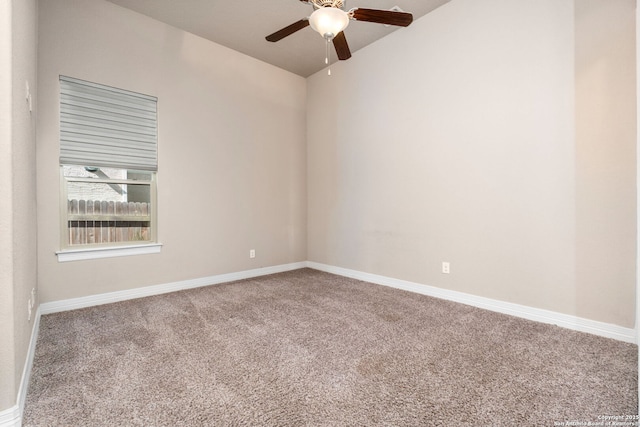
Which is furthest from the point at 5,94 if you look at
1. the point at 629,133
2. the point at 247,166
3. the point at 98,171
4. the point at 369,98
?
the point at 629,133

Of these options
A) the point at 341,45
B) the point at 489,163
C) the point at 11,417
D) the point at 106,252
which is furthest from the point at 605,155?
the point at 106,252

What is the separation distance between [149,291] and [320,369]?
97.1 inches

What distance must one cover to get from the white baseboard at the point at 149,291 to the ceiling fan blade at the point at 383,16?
3289 mm

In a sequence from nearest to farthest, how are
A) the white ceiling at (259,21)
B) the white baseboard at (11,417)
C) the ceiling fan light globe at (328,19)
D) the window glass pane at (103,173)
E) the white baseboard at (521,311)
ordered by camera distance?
1. the white baseboard at (11,417)
2. the ceiling fan light globe at (328,19)
3. the white baseboard at (521,311)
4. the window glass pane at (103,173)
5. the white ceiling at (259,21)

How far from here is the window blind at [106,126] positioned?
2891 millimetres

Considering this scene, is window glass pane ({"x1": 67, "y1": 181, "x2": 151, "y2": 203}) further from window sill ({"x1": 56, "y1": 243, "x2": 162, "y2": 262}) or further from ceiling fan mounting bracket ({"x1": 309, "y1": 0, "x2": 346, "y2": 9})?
ceiling fan mounting bracket ({"x1": 309, "y1": 0, "x2": 346, "y2": 9})

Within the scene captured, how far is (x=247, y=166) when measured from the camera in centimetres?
420

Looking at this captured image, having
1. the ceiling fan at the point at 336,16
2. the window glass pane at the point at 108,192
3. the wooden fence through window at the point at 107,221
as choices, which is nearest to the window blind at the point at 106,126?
the window glass pane at the point at 108,192

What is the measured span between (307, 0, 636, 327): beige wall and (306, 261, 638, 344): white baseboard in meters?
0.06

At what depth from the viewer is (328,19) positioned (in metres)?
2.03

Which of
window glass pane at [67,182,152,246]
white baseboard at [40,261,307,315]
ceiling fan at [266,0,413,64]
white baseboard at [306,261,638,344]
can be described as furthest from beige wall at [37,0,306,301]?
ceiling fan at [266,0,413,64]

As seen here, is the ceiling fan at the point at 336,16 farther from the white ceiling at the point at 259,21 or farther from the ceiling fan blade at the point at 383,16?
the white ceiling at the point at 259,21

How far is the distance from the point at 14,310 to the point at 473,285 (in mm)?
3415

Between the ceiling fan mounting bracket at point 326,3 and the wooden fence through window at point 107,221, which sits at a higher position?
the ceiling fan mounting bracket at point 326,3
